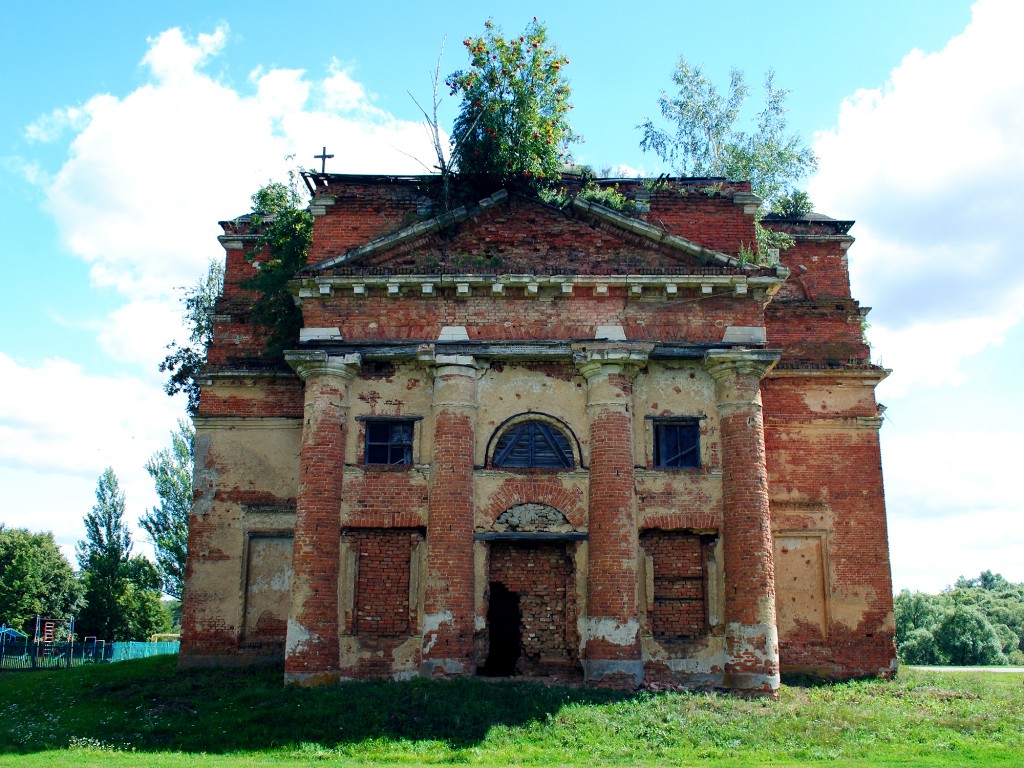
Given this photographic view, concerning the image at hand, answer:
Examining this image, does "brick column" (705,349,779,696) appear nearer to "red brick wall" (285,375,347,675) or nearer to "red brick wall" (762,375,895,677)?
"red brick wall" (762,375,895,677)

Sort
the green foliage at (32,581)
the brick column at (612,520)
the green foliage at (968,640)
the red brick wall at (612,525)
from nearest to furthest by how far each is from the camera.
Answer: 1. the brick column at (612,520)
2. the red brick wall at (612,525)
3. the green foliage at (968,640)
4. the green foliage at (32,581)

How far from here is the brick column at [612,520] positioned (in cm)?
1348

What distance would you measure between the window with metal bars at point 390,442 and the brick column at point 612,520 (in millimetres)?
3188

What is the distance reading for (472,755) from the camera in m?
10.9

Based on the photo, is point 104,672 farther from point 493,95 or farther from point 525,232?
point 493,95

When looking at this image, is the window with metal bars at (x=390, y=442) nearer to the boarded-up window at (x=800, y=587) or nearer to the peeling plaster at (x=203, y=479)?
the peeling plaster at (x=203, y=479)

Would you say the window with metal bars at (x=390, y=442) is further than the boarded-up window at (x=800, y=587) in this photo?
No

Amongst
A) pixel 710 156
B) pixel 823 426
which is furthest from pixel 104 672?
pixel 710 156

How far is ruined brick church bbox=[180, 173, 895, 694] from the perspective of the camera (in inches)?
548

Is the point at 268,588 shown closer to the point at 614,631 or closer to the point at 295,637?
the point at 295,637

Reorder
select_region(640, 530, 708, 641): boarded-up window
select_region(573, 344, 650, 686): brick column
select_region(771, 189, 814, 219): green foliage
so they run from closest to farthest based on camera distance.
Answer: select_region(573, 344, 650, 686): brick column
select_region(640, 530, 708, 641): boarded-up window
select_region(771, 189, 814, 219): green foliage

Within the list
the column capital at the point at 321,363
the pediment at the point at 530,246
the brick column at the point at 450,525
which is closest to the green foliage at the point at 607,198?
the pediment at the point at 530,246

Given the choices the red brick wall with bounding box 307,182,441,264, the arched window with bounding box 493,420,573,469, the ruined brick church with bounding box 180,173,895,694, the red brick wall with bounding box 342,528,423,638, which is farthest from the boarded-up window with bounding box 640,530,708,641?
the red brick wall with bounding box 307,182,441,264

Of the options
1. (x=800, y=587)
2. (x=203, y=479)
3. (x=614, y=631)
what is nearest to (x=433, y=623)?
(x=614, y=631)
